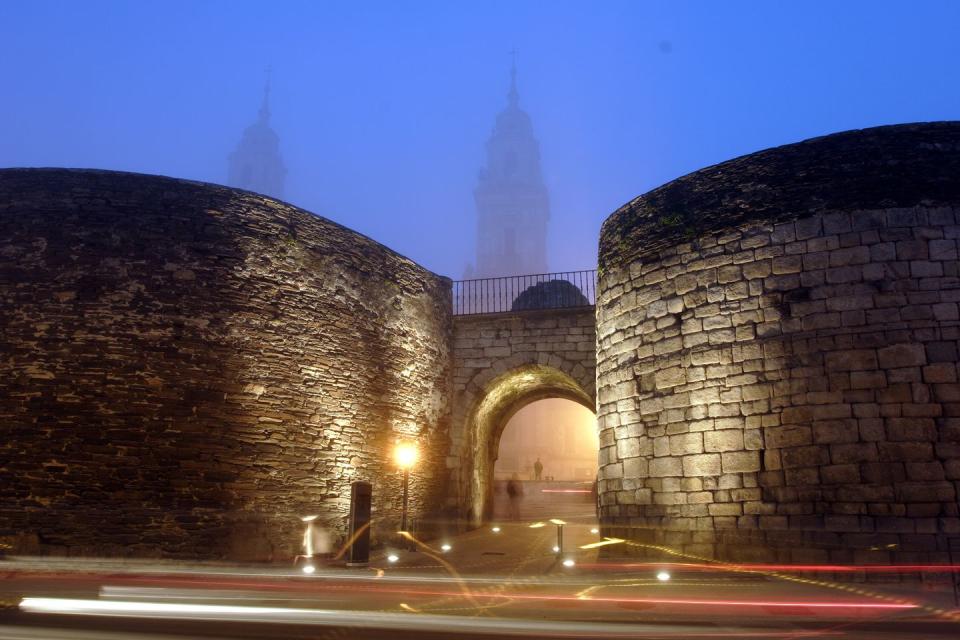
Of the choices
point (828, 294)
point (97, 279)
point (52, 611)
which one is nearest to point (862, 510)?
point (828, 294)

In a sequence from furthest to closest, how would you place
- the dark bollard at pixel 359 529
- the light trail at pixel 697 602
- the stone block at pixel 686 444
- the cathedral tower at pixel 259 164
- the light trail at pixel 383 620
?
the cathedral tower at pixel 259 164 < the dark bollard at pixel 359 529 < the stone block at pixel 686 444 < the light trail at pixel 697 602 < the light trail at pixel 383 620

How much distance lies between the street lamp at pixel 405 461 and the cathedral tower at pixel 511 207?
8544 cm

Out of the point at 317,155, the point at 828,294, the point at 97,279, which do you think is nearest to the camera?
the point at 828,294

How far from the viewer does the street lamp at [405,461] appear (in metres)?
11.5

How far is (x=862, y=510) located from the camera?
669 cm

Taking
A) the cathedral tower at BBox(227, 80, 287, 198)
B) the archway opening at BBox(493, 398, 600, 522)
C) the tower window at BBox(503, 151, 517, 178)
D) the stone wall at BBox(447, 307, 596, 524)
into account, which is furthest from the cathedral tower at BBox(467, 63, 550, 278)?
the stone wall at BBox(447, 307, 596, 524)

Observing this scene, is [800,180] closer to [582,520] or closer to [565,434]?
[582,520]

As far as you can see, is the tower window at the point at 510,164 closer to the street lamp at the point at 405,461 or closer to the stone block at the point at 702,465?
the street lamp at the point at 405,461

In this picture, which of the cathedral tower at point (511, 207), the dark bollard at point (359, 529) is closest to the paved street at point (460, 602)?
the dark bollard at point (359, 529)

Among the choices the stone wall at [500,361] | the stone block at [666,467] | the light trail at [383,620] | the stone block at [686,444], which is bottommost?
the light trail at [383,620]

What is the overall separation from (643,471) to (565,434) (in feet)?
127

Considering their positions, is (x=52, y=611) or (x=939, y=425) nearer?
(x=52, y=611)

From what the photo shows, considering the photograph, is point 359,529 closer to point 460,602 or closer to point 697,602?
point 460,602

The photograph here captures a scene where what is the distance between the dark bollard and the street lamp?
2144mm
